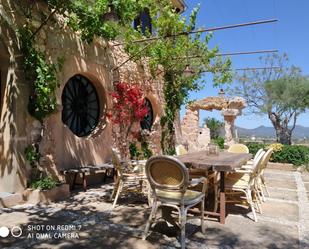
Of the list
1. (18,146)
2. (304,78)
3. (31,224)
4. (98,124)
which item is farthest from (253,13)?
(304,78)

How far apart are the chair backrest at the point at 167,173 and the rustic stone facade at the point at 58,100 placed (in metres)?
2.80

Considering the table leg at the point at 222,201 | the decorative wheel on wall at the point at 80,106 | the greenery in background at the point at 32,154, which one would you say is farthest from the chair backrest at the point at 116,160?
the decorative wheel on wall at the point at 80,106

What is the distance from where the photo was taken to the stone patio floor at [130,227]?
11.3 ft

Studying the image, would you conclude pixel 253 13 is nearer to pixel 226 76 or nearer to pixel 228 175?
pixel 226 76

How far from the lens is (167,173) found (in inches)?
135

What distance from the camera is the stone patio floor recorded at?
345 cm

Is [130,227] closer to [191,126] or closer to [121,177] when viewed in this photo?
[121,177]

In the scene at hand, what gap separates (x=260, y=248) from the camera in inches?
133

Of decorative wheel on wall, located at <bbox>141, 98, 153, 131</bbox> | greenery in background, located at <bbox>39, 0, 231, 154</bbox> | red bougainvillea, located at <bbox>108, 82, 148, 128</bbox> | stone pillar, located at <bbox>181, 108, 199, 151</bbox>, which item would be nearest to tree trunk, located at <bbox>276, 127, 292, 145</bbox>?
stone pillar, located at <bbox>181, 108, 199, 151</bbox>

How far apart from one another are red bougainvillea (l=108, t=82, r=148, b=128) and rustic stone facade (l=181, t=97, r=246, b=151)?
5.92m

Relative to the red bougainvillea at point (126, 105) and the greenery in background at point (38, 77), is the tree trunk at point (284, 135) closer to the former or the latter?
the red bougainvillea at point (126, 105)

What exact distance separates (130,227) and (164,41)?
6144mm

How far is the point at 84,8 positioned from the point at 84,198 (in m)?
3.56

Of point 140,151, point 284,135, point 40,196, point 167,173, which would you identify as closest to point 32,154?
point 40,196
